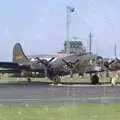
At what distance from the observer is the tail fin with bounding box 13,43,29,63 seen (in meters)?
73.6

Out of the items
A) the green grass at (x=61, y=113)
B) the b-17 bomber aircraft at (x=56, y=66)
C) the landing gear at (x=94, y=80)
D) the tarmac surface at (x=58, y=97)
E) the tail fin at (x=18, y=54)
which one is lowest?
the green grass at (x=61, y=113)

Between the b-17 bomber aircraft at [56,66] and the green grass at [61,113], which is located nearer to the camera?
the green grass at [61,113]

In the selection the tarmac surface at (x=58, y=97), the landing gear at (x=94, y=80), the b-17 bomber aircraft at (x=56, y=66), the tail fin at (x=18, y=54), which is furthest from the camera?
the tail fin at (x=18, y=54)

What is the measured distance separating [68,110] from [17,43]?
6626 cm

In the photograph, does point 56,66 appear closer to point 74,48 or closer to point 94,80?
point 94,80

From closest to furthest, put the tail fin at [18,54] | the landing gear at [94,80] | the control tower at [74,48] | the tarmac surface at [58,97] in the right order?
the tarmac surface at [58,97], the landing gear at [94,80], the control tower at [74,48], the tail fin at [18,54]

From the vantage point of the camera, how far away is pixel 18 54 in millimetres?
80000

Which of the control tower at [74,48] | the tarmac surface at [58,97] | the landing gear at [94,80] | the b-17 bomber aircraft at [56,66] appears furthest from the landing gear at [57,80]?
the tarmac surface at [58,97]

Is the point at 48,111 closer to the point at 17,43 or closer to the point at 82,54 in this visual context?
the point at 82,54

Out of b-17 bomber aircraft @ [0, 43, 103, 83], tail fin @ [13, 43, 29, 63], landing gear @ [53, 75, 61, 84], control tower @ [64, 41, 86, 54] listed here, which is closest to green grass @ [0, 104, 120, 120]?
landing gear @ [53, 75, 61, 84]

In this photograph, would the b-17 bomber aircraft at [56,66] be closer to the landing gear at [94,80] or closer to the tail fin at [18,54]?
the landing gear at [94,80]

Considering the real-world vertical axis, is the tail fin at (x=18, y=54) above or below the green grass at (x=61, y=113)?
above

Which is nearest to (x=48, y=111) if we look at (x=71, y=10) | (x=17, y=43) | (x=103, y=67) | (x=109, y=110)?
(x=109, y=110)

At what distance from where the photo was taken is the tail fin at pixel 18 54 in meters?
73.6
